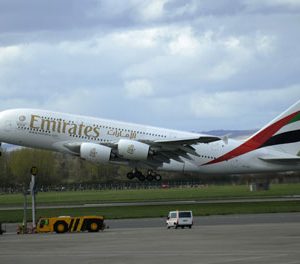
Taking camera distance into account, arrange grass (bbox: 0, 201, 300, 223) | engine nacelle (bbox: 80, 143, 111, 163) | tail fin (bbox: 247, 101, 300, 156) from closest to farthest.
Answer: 1. grass (bbox: 0, 201, 300, 223)
2. engine nacelle (bbox: 80, 143, 111, 163)
3. tail fin (bbox: 247, 101, 300, 156)

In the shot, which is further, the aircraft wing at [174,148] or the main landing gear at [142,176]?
the main landing gear at [142,176]

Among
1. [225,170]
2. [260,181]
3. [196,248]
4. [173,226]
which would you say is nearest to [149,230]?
[173,226]

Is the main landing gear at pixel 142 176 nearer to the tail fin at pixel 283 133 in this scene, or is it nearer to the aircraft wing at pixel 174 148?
the aircraft wing at pixel 174 148

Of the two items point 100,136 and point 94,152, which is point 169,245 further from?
point 100,136

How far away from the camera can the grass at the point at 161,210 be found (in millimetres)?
67000

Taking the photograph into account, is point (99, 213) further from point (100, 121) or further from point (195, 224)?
point (195, 224)

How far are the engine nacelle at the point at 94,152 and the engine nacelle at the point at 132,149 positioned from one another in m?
1.16

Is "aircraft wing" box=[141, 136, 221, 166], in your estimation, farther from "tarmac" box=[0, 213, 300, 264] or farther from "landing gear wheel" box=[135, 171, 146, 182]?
"tarmac" box=[0, 213, 300, 264]

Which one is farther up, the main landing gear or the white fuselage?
the white fuselage

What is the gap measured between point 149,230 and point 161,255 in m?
18.3

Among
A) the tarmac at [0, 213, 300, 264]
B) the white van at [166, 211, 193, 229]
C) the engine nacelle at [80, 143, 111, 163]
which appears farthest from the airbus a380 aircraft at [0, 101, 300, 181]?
the tarmac at [0, 213, 300, 264]

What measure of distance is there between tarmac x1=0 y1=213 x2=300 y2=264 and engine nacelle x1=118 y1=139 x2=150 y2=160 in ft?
42.9

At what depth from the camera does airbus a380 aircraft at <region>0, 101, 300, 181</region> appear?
69.3 meters

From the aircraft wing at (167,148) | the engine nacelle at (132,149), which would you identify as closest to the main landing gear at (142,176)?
the aircraft wing at (167,148)
